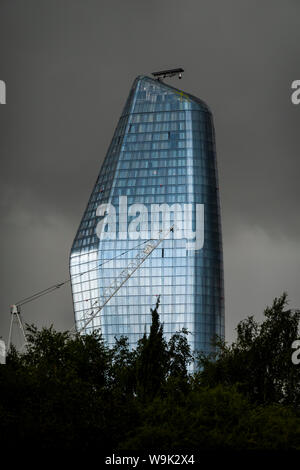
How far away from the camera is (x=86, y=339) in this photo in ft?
465

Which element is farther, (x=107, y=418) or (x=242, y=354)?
(x=242, y=354)

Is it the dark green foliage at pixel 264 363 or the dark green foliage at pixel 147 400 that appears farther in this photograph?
the dark green foliage at pixel 264 363

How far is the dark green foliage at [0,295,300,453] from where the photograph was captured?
10181 cm

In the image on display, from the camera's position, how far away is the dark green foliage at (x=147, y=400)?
101812 mm

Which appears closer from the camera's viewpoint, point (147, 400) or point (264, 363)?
point (147, 400)

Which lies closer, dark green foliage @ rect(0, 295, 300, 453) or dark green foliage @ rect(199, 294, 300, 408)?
dark green foliage @ rect(0, 295, 300, 453)

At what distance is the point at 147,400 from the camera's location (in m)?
119
